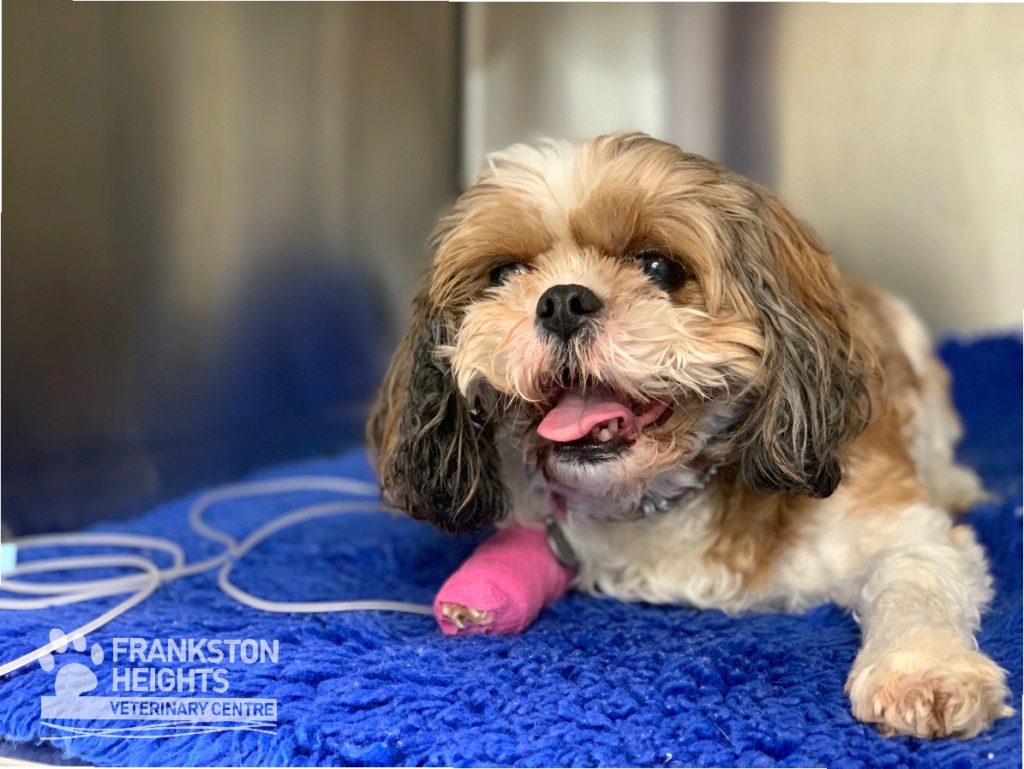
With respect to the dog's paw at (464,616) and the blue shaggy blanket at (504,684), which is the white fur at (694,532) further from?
the dog's paw at (464,616)

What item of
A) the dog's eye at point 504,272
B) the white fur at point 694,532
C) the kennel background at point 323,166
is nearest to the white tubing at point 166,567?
the kennel background at point 323,166

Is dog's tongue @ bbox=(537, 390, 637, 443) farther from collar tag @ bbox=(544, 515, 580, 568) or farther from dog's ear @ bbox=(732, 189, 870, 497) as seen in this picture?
collar tag @ bbox=(544, 515, 580, 568)

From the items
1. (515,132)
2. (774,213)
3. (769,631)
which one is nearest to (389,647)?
(769,631)

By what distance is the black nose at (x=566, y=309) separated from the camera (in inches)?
57.9

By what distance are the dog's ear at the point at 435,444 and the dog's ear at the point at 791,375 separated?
429mm

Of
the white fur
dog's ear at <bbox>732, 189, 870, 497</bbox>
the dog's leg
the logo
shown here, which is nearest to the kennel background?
the logo

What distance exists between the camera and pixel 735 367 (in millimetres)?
1533

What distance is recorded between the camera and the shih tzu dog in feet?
4.84

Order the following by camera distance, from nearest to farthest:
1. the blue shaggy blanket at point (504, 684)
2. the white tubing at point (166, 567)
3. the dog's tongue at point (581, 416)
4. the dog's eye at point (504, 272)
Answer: the blue shaggy blanket at point (504, 684)
the dog's tongue at point (581, 416)
the dog's eye at point (504, 272)
the white tubing at point (166, 567)

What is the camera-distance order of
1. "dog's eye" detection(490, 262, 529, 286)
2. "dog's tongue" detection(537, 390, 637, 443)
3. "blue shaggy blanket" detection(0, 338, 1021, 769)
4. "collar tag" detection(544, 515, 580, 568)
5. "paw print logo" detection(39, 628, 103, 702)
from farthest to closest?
"collar tag" detection(544, 515, 580, 568) < "dog's eye" detection(490, 262, 529, 286) < "dog's tongue" detection(537, 390, 637, 443) < "paw print logo" detection(39, 628, 103, 702) < "blue shaggy blanket" detection(0, 338, 1021, 769)

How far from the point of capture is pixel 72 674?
4.82 feet

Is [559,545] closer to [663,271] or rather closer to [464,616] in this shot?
[464,616]

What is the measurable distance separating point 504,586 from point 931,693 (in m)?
0.65

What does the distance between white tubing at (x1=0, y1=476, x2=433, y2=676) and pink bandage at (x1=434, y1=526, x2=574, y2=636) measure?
0.14m
